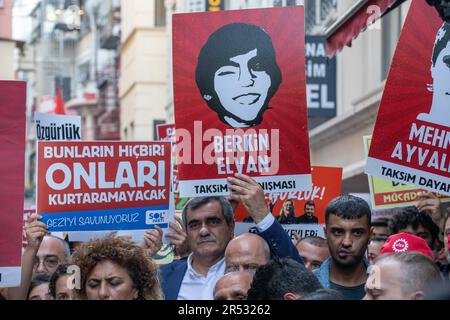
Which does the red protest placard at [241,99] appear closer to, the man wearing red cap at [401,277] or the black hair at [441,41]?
the black hair at [441,41]

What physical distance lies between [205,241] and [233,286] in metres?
1.55

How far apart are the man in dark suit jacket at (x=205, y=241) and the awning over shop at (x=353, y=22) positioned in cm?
130

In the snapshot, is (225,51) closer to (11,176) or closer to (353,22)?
(353,22)

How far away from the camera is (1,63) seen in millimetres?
34719

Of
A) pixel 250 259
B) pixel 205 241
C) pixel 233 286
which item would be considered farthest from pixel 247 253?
pixel 205 241

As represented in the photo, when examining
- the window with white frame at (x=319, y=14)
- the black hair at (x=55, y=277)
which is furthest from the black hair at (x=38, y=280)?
the window with white frame at (x=319, y=14)

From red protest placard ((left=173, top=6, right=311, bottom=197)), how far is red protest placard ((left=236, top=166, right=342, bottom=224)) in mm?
1634

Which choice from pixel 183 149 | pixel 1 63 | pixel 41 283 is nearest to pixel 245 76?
pixel 183 149

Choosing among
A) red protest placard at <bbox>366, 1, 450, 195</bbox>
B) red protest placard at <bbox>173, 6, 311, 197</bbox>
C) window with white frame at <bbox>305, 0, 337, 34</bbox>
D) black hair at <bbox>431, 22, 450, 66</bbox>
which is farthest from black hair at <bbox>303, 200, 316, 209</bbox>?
window with white frame at <bbox>305, 0, 337, 34</bbox>

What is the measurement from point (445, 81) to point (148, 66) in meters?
36.7

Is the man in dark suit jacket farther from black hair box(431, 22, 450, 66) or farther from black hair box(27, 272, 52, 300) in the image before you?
black hair box(431, 22, 450, 66)

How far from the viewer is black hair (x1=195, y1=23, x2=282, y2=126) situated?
8.61m

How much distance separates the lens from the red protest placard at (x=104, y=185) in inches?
374

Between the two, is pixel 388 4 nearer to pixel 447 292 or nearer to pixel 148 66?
pixel 447 292
